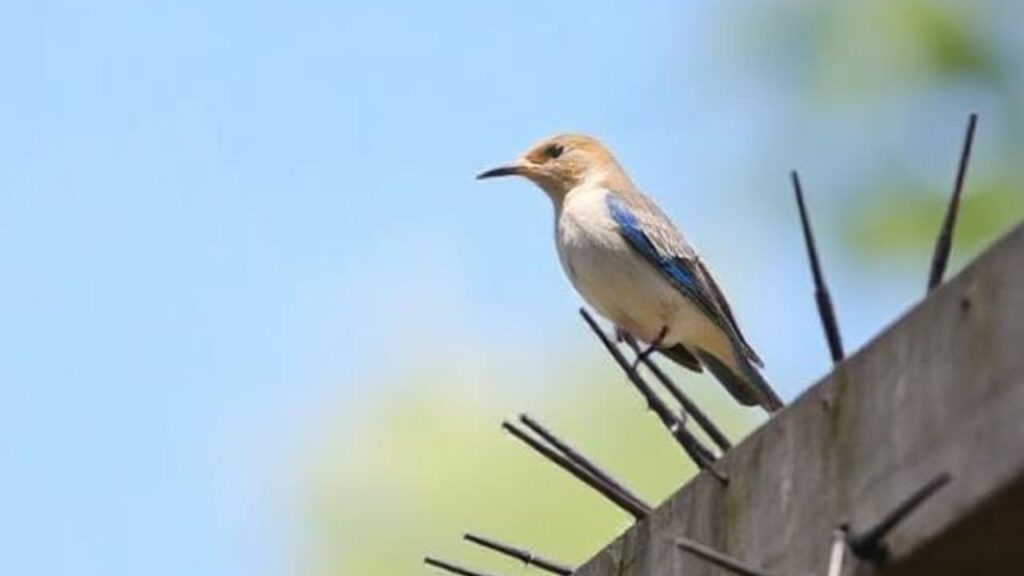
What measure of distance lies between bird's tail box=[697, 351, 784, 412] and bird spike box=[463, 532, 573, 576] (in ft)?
12.6

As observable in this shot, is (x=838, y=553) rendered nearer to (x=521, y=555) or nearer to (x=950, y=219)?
(x=950, y=219)

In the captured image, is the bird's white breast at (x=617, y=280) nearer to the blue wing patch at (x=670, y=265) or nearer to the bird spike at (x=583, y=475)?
the blue wing patch at (x=670, y=265)

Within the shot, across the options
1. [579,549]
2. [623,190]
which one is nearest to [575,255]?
[623,190]

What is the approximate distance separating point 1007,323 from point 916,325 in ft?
0.79

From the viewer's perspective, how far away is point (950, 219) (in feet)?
9.73

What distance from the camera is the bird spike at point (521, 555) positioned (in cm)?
391

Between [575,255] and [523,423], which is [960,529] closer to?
[523,423]

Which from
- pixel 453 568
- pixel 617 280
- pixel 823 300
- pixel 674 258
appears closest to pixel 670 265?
pixel 674 258

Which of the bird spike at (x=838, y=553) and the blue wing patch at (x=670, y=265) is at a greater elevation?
the blue wing patch at (x=670, y=265)

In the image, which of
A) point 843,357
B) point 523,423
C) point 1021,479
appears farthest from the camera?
point 523,423

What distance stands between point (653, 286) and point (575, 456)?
15.6 ft

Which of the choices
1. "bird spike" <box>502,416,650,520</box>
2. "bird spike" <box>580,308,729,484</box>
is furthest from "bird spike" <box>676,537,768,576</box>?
"bird spike" <box>502,416,650,520</box>

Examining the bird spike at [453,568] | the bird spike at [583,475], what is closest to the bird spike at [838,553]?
the bird spike at [583,475]

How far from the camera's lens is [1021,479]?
2.48 meters
